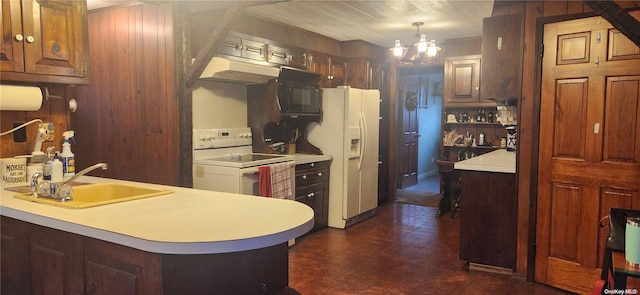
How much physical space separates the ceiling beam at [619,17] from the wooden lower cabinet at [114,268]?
6.57 ft

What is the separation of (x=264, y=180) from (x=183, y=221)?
204 cm

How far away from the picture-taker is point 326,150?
4.91 metres

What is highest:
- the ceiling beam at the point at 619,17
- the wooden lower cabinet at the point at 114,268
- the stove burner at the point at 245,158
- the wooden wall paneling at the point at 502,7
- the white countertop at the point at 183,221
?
the wooden wall paneling at the point at 502,7

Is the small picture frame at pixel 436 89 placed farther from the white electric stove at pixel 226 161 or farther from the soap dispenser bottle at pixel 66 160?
the soap dispenser bottle at pixel 66 160

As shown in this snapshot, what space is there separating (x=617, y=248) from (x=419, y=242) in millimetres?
2787

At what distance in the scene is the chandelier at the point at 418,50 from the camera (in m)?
4.75

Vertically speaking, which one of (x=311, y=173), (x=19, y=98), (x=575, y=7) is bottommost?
(x=311, y=173)

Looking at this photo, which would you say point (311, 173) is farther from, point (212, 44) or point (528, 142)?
point (528, 142)

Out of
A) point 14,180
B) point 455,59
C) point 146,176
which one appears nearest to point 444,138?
point 455,59

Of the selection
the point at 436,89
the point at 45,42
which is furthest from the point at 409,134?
the point at 45,42

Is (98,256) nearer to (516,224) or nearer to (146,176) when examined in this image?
(146,176)

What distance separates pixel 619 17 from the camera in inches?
87.4

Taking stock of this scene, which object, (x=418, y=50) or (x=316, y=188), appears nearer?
(x=316, y=188)

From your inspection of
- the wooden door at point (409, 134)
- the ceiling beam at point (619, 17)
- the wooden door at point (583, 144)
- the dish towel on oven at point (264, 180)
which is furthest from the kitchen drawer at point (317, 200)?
the ceiling beam at point (619, 17)
